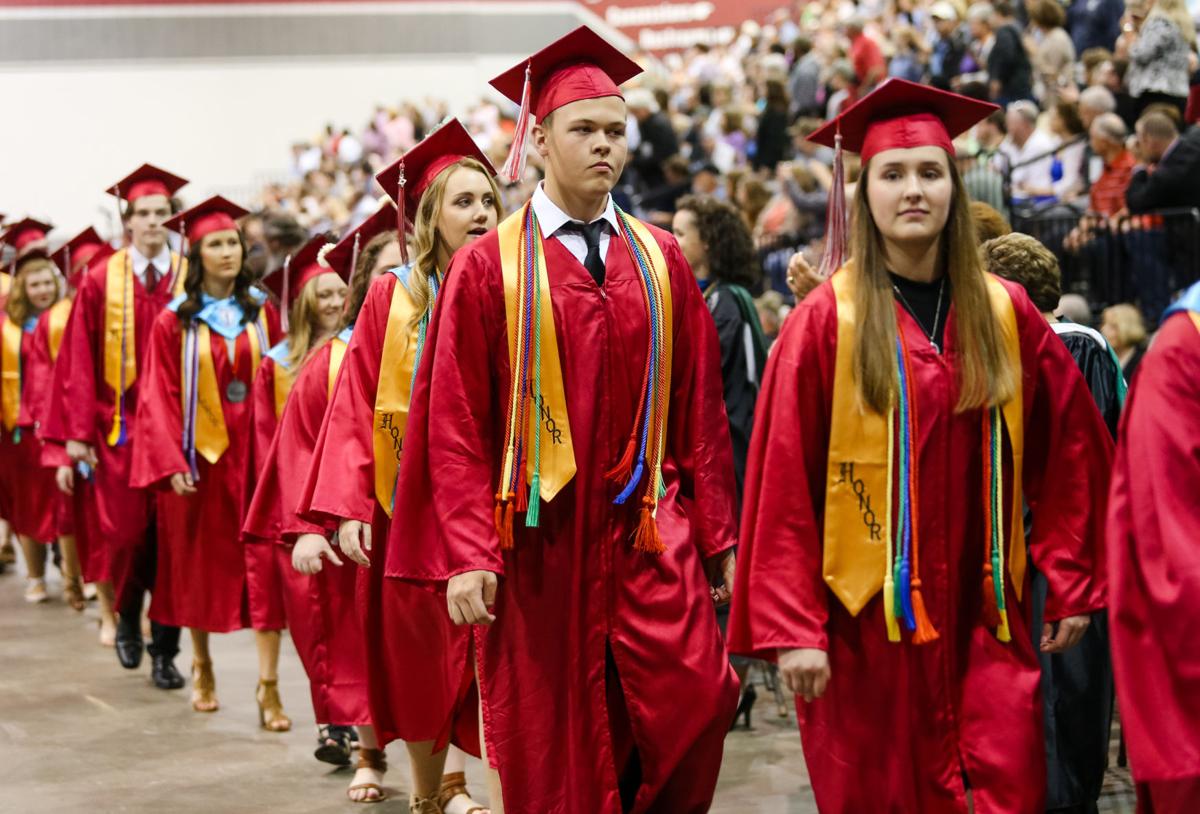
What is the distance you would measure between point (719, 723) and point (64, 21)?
27621mm

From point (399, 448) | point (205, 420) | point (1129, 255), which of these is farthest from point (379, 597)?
point (1129, 255)

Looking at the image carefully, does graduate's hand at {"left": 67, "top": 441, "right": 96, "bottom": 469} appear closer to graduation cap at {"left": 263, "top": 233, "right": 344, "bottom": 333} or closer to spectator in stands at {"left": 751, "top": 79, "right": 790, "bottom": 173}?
graduation cap at {"left": 263, "top": 233, "right": 344, "bottom": 333}

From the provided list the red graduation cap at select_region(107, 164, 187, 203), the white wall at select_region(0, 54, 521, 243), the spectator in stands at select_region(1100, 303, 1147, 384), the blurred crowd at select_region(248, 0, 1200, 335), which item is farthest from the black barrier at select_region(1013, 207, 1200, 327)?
the white wall at select_region(0, 54, 521, 243)

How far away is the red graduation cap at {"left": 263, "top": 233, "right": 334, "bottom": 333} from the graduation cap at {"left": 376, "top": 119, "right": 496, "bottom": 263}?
1.17 meters

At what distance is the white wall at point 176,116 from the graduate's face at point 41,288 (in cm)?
1790

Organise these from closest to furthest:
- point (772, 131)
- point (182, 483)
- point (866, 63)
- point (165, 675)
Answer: point (182, 483) → point (165, 675) → point (772, 131) → point (866, 63)

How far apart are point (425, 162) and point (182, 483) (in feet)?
8.75

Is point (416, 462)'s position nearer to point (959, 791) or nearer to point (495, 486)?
point (495, 486)

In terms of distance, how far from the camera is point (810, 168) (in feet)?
40.0

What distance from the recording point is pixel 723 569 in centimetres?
425

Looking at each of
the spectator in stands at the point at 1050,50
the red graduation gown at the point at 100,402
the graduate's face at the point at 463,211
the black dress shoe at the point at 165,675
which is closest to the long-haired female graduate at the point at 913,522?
the graduate's face at the point at 463,211

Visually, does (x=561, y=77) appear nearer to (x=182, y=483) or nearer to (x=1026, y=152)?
(x=182, y=483)

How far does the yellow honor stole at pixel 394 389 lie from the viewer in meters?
5.07

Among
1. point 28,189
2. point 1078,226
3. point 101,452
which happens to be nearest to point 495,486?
point 101,452
